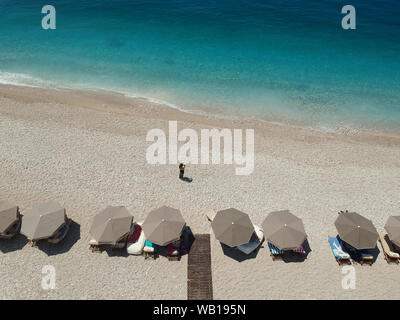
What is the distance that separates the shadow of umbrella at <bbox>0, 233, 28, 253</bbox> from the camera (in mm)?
14773

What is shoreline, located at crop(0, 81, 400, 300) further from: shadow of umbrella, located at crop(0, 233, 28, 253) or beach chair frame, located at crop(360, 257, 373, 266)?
beach chair frame, located at crop(360, 257, 373, 266)

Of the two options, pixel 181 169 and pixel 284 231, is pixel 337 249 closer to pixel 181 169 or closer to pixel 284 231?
pixel 284 231

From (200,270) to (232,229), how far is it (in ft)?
8.88

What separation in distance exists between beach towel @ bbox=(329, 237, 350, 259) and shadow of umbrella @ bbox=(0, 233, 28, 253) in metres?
17.1

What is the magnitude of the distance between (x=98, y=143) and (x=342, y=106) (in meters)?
25.6

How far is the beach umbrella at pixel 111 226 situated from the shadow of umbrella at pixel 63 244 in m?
1.53

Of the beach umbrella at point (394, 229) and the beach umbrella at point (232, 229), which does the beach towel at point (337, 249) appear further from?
the beach umbrella at point (232, 229)

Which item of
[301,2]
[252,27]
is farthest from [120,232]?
[301,2]

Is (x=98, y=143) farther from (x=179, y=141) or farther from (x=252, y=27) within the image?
(x=252, y=27)

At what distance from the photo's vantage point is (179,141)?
23.0 metres

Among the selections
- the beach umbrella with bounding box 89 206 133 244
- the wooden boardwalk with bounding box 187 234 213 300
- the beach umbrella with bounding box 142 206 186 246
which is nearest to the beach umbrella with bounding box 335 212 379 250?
the wooden boardwalk with bounding box 187 234 213 300

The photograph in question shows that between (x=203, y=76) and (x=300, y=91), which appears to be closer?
(x=300, y=91)

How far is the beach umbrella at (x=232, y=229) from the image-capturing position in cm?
1448

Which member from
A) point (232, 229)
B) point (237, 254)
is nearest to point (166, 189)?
point (232, 229)
